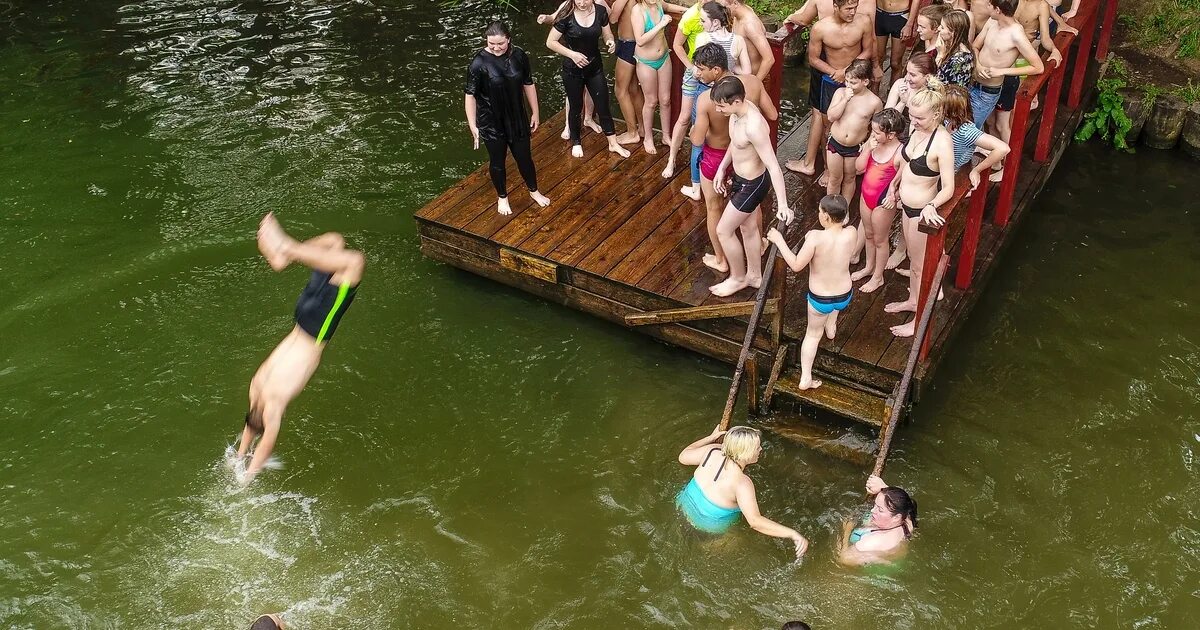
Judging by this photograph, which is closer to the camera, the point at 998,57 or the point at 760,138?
the point at 760,138

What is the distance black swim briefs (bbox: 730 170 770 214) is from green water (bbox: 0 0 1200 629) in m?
1.52

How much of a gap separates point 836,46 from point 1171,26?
5.73 m

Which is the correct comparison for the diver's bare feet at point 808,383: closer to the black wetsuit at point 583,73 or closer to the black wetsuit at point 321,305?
the black wetsuit at point 321,305

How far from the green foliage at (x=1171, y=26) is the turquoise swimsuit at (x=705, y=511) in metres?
8.37

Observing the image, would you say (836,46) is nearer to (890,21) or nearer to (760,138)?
(890,21)

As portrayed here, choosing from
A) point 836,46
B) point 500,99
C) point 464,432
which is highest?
point 836,46

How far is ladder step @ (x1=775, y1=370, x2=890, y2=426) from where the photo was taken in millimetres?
7387

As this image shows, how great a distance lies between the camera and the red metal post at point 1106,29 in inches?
432

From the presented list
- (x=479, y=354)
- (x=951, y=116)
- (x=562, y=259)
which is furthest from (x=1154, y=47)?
(x=479, y=354)

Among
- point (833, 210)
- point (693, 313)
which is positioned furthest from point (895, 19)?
point (693, 313)

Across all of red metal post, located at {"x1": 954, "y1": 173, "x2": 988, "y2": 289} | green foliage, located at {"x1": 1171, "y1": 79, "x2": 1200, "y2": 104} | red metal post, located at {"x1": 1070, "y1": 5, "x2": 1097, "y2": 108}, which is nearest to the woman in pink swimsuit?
red metal post, located at {"x1": 954, "y1": 173, "x2": 988, "y2": 289}

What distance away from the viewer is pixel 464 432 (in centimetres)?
793

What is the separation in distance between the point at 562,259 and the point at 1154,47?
7.68 meters

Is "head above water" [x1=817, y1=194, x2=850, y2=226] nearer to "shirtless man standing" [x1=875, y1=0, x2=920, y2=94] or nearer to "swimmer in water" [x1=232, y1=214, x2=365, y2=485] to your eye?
"shirtless man standing" [x1=875, y1=0, x2=920, y2=94]
